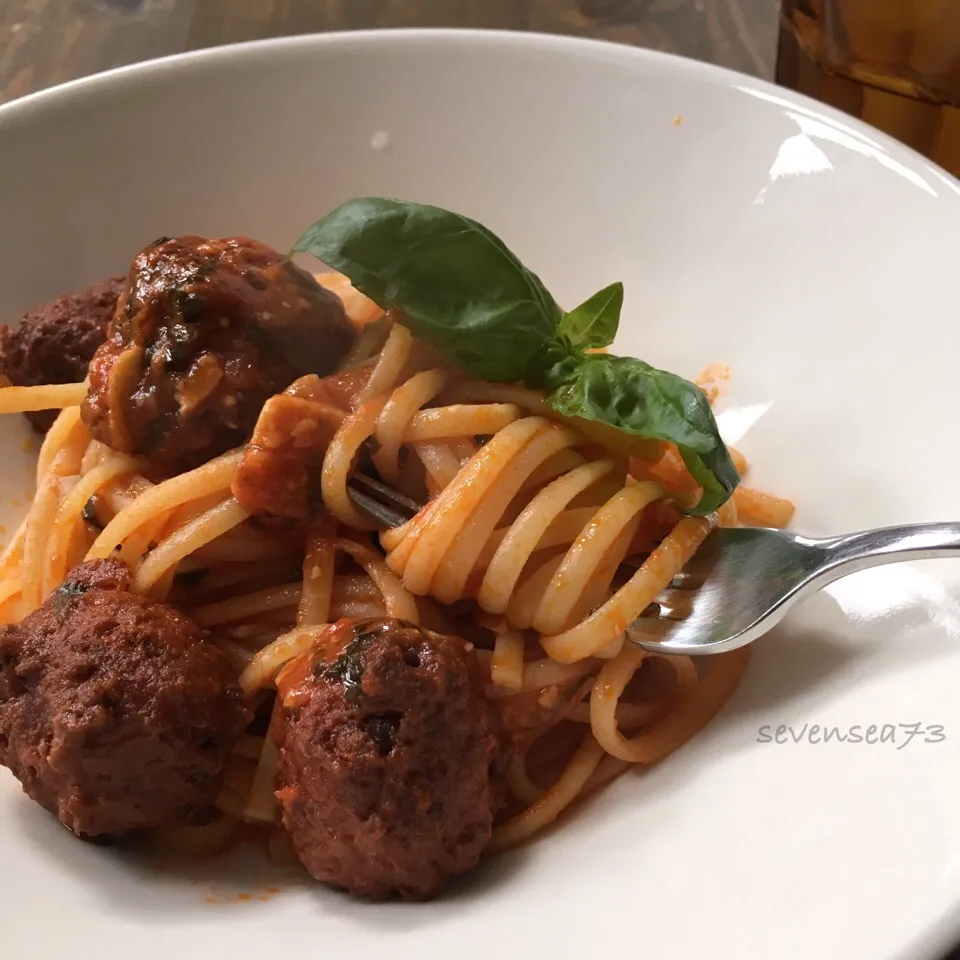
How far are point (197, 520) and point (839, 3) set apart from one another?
9.43 feet

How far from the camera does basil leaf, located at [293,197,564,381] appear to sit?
2.61 meters

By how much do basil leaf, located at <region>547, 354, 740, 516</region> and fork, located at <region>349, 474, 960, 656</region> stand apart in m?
0.15

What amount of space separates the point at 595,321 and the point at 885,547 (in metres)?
0.98

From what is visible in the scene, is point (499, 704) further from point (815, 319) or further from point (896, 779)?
point (815, 319)

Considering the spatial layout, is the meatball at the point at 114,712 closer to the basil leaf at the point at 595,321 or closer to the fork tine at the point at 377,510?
the fork tine at the point at 377,510

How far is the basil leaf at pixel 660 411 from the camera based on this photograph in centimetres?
246

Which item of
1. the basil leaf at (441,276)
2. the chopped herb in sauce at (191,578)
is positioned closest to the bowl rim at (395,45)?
the basil leaf at (441,276)

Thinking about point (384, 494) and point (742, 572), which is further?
point (384, 494)

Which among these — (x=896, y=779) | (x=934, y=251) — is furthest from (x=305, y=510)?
(x=934, y=251)

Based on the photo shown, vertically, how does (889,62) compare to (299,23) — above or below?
above

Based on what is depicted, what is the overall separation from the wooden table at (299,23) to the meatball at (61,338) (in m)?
2.08

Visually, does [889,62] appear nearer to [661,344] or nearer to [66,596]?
[661,344]

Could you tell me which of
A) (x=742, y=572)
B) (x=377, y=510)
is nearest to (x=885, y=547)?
(x=742, y=572)

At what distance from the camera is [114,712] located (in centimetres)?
233
